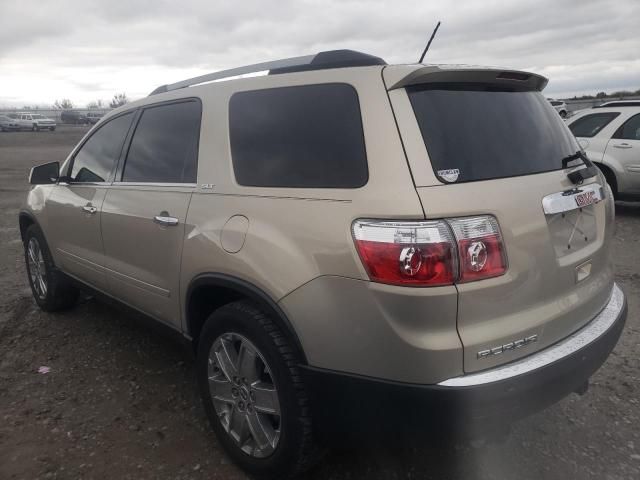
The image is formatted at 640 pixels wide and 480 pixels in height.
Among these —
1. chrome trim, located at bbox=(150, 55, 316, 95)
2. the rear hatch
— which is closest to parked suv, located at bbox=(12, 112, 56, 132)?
chrome trim, located at bbox=(150, 55, 316, 95)

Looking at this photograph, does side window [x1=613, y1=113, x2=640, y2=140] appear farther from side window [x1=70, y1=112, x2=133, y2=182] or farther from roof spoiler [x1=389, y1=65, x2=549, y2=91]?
side window [x1=70, y1=112, x2=133, y2=182]

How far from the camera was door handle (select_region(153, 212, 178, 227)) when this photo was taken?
2.78m

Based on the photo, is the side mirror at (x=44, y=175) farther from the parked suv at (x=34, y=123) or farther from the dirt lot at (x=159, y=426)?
the parked suv at (x=34, y=123)

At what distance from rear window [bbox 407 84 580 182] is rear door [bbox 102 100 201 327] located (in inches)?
51.2

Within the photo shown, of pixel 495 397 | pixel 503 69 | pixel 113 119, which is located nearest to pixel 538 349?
pixel 495 397

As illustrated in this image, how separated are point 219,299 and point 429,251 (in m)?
1.27

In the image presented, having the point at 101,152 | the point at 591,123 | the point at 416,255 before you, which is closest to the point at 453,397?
the point at 416,255

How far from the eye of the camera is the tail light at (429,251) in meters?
1.87

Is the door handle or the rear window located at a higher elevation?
the rear window

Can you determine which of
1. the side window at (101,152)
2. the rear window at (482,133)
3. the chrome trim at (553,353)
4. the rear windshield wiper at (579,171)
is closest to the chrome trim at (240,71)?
the side window at (101,152)

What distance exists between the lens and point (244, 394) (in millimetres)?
2496

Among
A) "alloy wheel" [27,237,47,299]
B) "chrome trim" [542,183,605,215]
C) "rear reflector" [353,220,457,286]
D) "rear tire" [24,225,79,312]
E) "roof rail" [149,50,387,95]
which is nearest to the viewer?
"rear reflector" [353,220,457,286]

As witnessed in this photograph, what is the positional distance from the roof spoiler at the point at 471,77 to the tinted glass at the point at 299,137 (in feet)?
0.82

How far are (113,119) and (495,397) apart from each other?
3077 mm
